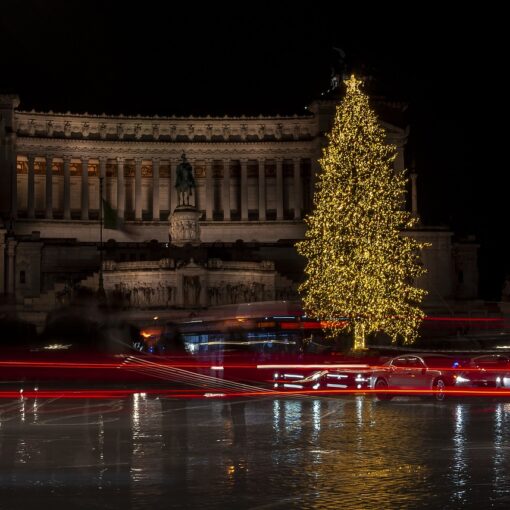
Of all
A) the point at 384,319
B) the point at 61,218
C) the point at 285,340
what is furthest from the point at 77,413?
the point at 61,218

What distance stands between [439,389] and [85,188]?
7066cm

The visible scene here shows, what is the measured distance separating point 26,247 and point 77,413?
59.7 m

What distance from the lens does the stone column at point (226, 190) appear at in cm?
10493

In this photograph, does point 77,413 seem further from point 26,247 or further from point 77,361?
point 26,247

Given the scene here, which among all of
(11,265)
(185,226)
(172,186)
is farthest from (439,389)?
(172,186)

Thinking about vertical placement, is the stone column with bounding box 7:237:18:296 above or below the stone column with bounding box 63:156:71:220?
below

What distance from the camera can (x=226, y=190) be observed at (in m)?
106

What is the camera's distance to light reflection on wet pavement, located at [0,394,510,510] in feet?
54.3

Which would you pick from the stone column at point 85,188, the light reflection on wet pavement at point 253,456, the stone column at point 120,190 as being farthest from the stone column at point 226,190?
the light reflection on wet pavement at point 253,456

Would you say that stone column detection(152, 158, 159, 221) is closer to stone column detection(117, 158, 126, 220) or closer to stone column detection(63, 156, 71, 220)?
stone column detection(117, 158, 126, 220)

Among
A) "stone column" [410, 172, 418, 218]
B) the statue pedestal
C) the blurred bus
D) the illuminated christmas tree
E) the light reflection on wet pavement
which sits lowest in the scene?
the light reflection on wet pavement

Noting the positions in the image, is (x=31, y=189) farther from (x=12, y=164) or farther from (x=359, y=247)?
(x=359, y=247)

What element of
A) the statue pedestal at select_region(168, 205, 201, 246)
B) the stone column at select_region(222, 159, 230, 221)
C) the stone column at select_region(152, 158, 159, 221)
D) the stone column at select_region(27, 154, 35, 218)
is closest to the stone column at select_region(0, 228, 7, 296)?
the statue pedestal at select_region(168, 205, 201, 246)

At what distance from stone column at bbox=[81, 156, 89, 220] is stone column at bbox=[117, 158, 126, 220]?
9.85 feet
